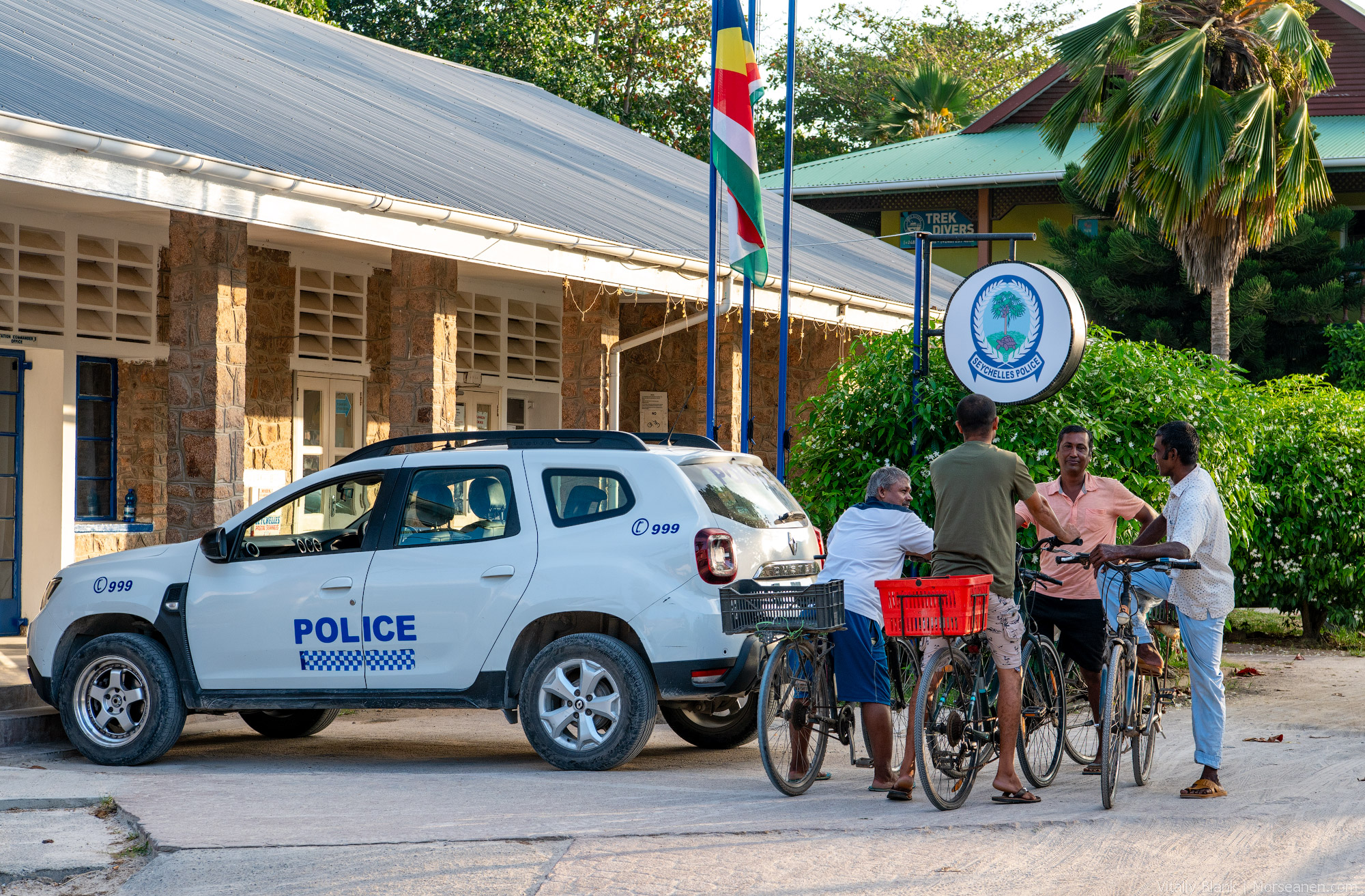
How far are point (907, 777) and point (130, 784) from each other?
3.85 m

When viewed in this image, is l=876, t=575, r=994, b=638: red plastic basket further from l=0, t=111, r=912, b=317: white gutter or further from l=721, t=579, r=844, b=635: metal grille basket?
l=0, t=111, r=912, b=317: white gutter

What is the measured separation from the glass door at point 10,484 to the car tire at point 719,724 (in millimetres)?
5808

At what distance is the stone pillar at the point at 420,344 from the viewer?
11.5 metres

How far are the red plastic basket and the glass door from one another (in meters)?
7.84

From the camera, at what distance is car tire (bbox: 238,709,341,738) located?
924cm

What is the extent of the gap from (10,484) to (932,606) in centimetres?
814

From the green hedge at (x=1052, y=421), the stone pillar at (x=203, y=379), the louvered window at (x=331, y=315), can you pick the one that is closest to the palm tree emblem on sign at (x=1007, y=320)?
the green hedge at (x=1052, y=421)

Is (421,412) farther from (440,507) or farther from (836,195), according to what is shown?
(836,195)

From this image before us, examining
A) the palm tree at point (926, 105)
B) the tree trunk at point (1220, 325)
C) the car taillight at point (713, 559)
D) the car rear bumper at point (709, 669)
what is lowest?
the car rear bumper at point (709, 669)

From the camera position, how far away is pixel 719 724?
8672mm

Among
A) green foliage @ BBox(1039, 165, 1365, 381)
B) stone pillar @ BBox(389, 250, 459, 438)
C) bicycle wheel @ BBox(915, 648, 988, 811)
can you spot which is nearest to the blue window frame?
stone pillar @ BBox(389, 250, 459, 438)

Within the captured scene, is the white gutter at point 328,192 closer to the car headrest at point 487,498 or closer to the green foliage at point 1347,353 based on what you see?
the car headrest at point 487,498

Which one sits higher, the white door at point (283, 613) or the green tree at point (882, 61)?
the green tree at point (882, 61)

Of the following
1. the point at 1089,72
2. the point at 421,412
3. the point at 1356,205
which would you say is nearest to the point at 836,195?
the point at 1356,205
